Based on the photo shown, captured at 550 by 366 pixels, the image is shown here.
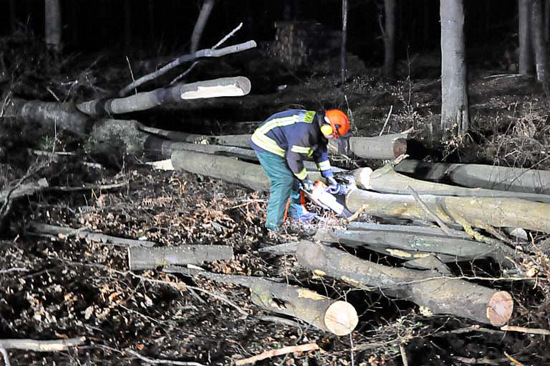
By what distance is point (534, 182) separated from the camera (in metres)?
7.14

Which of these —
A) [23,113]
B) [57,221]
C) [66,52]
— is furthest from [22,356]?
[66,52]

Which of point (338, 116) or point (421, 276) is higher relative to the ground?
point (338, 116)

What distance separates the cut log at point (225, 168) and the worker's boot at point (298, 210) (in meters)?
0.31

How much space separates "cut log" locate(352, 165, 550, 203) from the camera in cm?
671

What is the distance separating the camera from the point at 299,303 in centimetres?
537

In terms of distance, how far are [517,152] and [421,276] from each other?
364 cm

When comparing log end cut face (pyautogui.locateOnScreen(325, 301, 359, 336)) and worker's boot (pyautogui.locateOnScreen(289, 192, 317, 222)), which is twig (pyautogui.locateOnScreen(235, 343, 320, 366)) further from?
worker's boot (pyautogui.locateOnScreen(289, 192, 317, 222))

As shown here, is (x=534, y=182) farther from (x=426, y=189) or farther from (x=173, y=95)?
(x=173, y=95)

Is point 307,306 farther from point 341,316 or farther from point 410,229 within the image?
point 410,229

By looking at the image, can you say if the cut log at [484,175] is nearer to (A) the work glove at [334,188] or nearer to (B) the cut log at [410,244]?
(A) the work glove at [334,188]

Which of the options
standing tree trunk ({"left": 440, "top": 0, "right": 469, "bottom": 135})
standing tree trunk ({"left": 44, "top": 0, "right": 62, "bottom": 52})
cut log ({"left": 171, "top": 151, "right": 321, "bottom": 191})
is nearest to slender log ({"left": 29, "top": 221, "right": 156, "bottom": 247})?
cut log ({"left": 171, "top": 151, "right": 321, "bottom": 191})

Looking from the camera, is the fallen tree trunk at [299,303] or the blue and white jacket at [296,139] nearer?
the fallen tree trunk at [299,303]

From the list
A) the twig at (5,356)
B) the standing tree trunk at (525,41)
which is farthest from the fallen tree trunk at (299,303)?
the standing tree trunk at (525,41)

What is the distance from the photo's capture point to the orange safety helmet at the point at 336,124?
7.17 m
